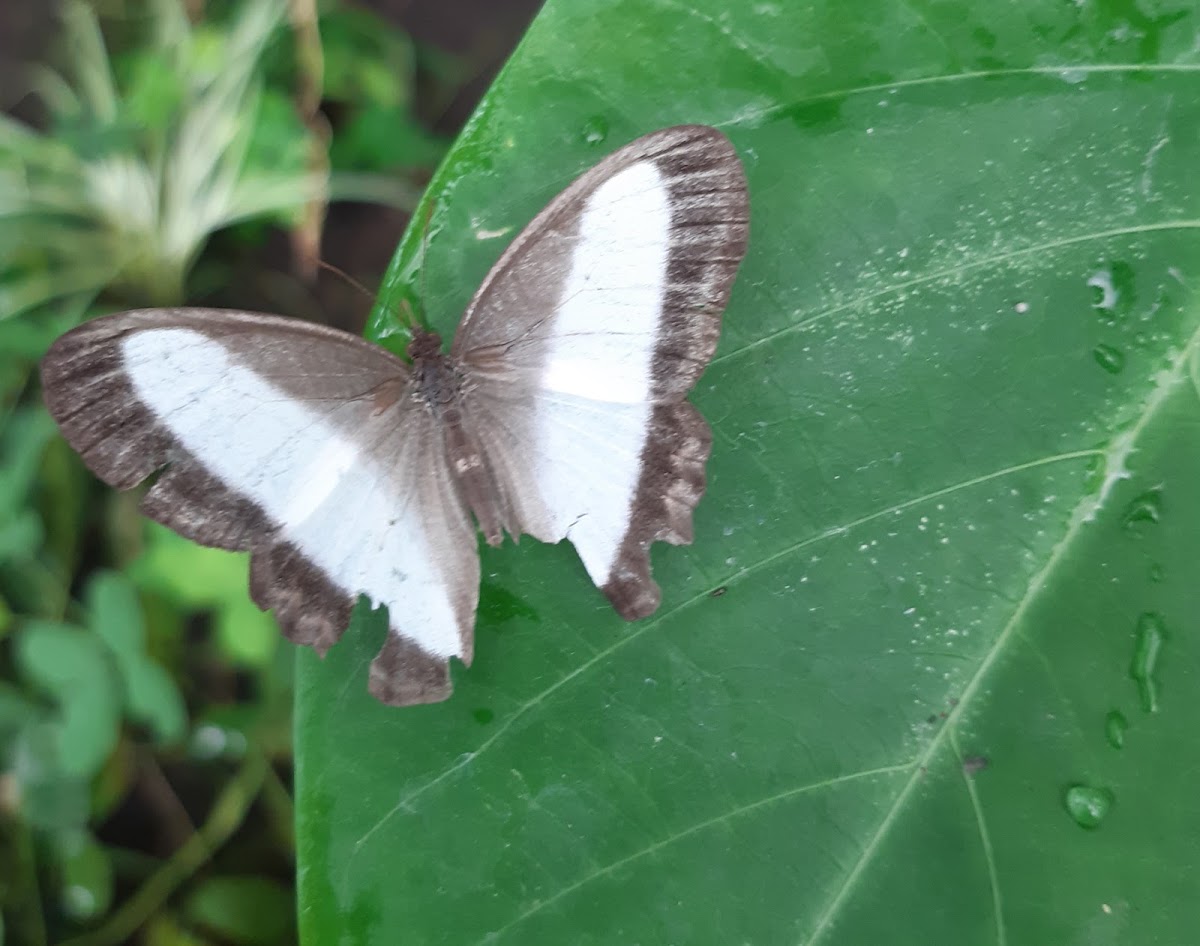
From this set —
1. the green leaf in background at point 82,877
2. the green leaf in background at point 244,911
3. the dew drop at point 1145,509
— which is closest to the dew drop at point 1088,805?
the dew drop at point 1145,509

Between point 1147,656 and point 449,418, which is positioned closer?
point 1147,656

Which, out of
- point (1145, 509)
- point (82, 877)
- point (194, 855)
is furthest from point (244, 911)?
point (1145, 509)

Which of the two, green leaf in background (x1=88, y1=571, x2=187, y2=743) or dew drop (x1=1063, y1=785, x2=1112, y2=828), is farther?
green leaf in background (x1=88, y1=571, x2=187, y2=743)

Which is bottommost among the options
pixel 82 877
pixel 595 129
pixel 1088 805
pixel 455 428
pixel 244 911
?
pixel 244 911

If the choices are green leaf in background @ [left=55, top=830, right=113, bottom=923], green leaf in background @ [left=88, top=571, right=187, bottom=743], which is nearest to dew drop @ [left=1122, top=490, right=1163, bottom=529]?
green leaf in background @ [left=88, top=571, right=187, bottom=743]

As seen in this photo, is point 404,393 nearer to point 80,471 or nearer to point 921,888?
point 921,888

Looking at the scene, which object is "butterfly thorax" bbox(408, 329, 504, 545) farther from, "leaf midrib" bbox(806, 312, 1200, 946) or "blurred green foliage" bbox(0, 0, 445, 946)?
"blurred green foliage" bbox(0, 0, 445, 946)

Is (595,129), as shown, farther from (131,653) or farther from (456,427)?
(131,653)
